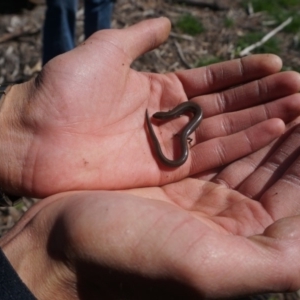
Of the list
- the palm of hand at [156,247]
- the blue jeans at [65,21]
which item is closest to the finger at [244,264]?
the palm of hand at [156,247]

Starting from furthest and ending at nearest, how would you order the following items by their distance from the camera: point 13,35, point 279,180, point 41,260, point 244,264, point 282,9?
point 282,9
point 13,35
point 279,180
point 41,260
point 244,264

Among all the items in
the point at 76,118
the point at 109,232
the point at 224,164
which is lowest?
the point at 224,164

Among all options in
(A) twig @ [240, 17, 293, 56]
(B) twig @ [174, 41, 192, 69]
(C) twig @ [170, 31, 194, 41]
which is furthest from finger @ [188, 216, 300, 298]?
(C) twig @ [170, 31, 194, 41]

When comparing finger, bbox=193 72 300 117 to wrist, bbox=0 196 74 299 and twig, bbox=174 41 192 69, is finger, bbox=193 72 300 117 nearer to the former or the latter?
wrist, bbox=0 196 74 299

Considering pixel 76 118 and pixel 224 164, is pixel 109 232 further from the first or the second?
pixel 224 164

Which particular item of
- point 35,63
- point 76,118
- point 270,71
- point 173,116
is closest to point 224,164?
point 173,116

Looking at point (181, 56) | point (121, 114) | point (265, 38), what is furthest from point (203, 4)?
point (121, 114)

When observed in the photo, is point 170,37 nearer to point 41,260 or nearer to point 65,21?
point 65,21
